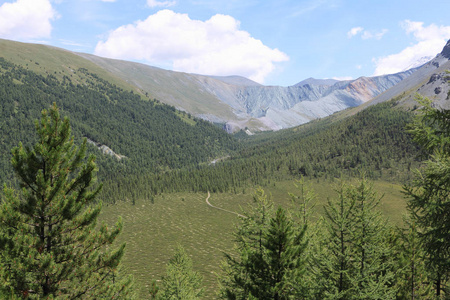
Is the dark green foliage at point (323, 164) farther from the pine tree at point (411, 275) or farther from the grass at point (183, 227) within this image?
the pine tree at point (411, 275)

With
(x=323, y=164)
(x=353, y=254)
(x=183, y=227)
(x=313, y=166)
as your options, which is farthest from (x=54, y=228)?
(x=323, y=164)

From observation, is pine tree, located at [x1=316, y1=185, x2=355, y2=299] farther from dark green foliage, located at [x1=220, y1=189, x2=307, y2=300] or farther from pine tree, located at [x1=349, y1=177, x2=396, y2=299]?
dark green foliage, located at [x1=220, y1=189, x2=307, y2=300]

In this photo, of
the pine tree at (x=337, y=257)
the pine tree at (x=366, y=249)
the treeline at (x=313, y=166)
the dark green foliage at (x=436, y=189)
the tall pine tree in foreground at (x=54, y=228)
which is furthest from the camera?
the treeline at (x=313, y=166)

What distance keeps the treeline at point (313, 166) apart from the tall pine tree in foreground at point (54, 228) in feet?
341

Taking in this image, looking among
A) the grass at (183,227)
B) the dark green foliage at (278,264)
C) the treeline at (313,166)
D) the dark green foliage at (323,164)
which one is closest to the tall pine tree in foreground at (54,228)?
the dark green foliage at (278,264)

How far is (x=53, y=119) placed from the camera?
14.7 m

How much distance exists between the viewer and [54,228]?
14.4 m

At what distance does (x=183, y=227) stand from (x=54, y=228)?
224 ft

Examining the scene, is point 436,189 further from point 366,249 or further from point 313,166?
point 313,166

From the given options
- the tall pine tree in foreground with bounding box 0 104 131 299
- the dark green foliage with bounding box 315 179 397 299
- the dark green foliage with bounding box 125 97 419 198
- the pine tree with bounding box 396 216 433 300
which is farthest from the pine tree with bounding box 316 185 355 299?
the dark green foliage with bounding box 125 97 419 198

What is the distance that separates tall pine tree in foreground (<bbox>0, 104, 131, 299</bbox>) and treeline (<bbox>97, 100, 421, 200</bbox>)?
10393cm

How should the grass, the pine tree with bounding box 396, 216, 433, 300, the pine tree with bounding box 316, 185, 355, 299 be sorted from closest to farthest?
the pine tree with bounding box 316, 185, 355, 299 → the pine tree with bounding box 396, 216, 433, 300 → the grass

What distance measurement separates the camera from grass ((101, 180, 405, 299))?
167 feet

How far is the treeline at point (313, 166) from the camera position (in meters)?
128
